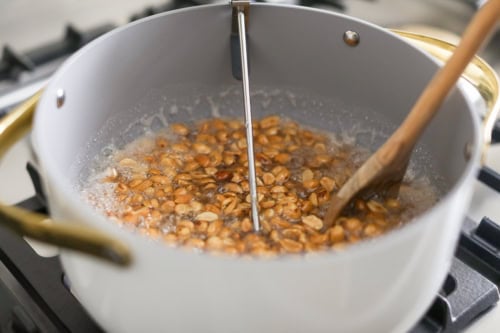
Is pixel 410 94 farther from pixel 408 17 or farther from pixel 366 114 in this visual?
pixel 408 17

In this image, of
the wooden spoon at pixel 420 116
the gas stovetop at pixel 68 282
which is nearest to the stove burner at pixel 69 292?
the gas stovetop at pixel 68 282

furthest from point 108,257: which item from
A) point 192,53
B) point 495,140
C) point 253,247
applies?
point 495,140

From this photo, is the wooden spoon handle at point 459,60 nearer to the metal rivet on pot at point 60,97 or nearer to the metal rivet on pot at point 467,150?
the metal rivet on pot at point 467,150

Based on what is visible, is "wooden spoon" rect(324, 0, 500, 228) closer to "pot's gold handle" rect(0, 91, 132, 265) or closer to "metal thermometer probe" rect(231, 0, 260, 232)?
"metal thermometer probe" rect(231, 0, 260, 232)

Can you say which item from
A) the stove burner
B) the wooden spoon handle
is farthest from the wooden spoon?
the stove burner

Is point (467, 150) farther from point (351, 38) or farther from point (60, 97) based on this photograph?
point (60, 97)

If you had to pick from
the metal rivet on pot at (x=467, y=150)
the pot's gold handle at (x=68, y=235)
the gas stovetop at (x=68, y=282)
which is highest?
the pot's gold handle at (x=68, y=235)

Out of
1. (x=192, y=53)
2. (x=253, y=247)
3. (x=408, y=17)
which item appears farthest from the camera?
(x=408, y=17)
